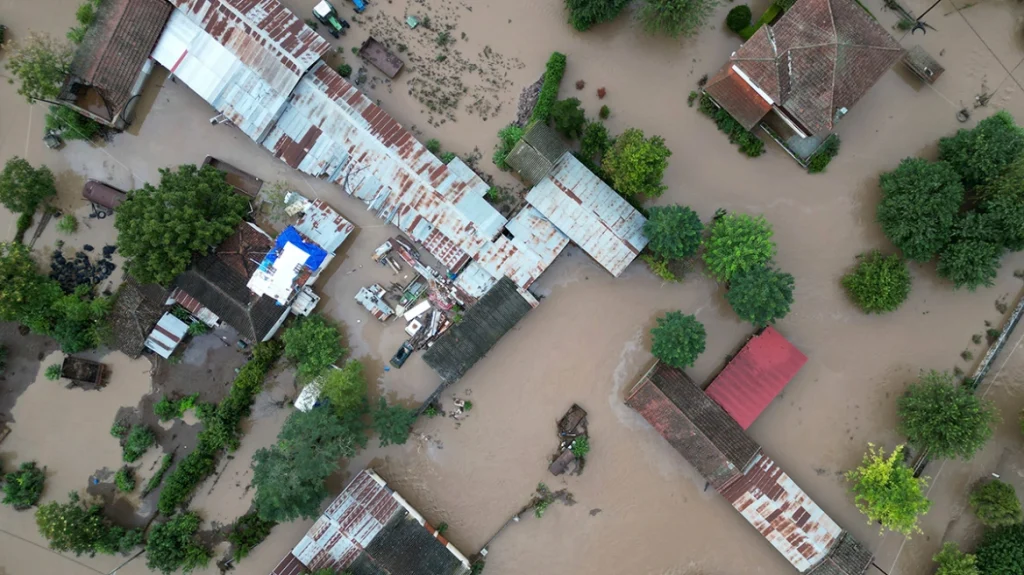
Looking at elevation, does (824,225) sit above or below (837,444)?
above

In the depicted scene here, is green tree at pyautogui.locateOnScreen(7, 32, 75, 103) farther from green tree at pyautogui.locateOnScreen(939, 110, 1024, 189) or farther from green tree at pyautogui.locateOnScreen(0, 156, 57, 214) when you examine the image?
green tree at pyautogui.locateOnScreen(939, 110, 1024, 189)

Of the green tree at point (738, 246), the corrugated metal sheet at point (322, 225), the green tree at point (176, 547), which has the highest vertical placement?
the green tree at point (738, 246)

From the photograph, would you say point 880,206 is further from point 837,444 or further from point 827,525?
point 827,525

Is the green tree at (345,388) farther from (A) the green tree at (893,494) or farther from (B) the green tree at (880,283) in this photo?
(B) the green tree at (880,283)

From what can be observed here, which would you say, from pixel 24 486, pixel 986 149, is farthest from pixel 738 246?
pixel 24 486

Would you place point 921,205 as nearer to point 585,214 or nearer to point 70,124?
point 585,214

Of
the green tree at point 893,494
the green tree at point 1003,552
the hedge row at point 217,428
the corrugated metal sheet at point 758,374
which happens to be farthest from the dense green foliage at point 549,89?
the green tree at point 1003,552

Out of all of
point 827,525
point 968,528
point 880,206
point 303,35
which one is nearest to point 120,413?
point 303,35
